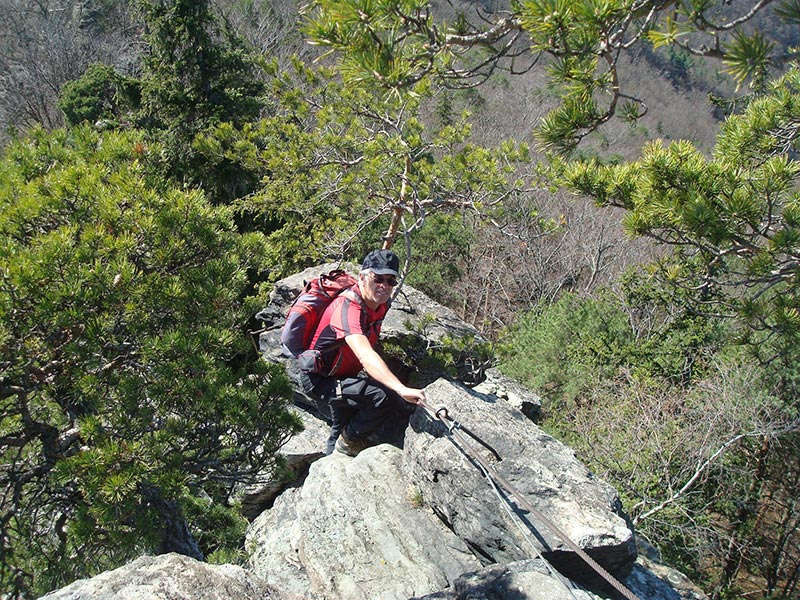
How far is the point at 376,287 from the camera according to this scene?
3.84m

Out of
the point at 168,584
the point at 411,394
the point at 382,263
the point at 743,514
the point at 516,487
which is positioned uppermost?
the point at 382,263

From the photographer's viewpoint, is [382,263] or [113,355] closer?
[113,355]

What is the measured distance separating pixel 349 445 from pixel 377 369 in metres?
1.47

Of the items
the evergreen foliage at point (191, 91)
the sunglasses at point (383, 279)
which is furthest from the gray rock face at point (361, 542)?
the evergreen foliage at point (191, 91)

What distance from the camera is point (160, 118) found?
35.9ft

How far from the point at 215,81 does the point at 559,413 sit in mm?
8648

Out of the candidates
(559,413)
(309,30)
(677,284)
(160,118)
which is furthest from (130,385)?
(160,118)

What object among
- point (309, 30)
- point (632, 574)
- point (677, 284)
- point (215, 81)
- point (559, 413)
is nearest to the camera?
point (309, 30)

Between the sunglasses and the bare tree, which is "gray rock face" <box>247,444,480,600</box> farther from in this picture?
the bare tree

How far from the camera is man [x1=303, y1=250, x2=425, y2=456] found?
3707mm

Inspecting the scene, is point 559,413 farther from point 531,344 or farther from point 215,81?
point 215,81

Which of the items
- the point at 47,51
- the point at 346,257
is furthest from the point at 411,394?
the point at 47,51

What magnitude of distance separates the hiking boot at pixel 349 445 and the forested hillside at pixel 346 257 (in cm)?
84

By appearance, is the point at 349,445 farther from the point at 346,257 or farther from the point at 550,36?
the point at 346,257
